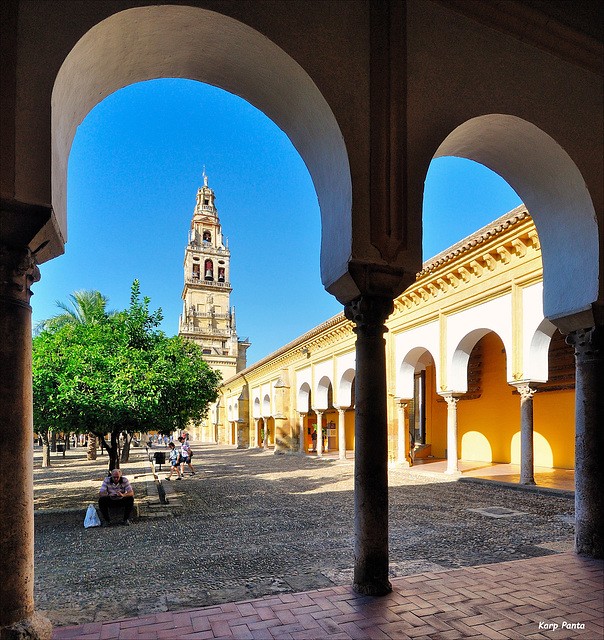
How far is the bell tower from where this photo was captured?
58781mm

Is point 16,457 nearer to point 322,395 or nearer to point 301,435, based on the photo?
point 322,395

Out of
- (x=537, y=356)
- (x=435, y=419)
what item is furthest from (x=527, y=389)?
(x=435, y=419)

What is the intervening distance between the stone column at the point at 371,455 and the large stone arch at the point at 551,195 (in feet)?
6.66

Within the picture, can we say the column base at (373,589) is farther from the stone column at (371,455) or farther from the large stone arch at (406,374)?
the large stone arch at (406,374)

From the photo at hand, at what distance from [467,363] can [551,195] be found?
993 centimetres

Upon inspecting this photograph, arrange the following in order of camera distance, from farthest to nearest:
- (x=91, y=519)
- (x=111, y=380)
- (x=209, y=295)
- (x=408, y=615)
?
(x=209, y=295), (x=111, y=380), (x=91, y=519), (x=408, y=615)

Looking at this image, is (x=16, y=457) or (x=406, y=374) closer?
(x=16, y=457)

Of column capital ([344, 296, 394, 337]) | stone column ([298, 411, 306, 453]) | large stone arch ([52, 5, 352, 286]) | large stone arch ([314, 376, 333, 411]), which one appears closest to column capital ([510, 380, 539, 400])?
column capital ([344, 296, 394, 337])

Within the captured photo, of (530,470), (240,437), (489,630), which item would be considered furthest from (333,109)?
(240,437)

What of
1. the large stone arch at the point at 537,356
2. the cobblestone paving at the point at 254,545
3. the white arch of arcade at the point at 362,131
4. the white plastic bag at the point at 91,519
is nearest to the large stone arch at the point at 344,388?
the cobblestone paving at the point at 254,545

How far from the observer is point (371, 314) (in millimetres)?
4117

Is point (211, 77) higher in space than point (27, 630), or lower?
higher

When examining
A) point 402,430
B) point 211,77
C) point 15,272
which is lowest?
point 402,430

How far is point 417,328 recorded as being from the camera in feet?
55.2
